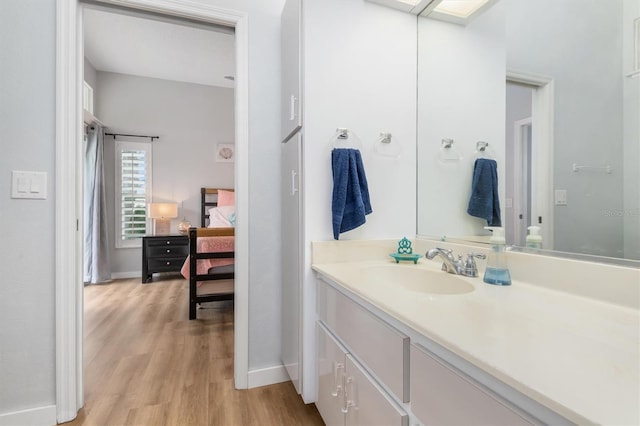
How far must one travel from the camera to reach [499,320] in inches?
26.5

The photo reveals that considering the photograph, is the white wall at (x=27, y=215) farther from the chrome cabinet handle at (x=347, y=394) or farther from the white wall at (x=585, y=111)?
the white wall at (x=585, y=111)

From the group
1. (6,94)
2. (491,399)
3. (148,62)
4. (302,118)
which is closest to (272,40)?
(302,118)

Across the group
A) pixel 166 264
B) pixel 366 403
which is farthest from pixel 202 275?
pixel 366 403

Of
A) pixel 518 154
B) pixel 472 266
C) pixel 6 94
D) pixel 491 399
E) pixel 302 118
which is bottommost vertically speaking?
pixel 491 399

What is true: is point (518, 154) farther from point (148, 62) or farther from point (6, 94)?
point (148, 62)

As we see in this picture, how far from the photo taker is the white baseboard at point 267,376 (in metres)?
1.70

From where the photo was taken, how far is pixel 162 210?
4293 mm

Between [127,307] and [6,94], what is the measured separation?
236 centimetres

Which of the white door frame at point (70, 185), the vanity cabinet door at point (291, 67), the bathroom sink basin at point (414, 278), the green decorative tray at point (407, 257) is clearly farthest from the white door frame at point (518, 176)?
the white door frame at point (70, 185)

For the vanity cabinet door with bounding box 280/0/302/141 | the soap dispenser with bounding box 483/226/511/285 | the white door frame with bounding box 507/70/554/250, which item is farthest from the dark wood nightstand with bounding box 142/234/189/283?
the white door frame with bounding box 507/70/554/250

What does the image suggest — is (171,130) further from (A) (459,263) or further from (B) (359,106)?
(A) (459,263)

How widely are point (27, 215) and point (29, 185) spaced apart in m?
0.14

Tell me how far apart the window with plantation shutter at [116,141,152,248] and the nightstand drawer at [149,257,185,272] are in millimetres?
586

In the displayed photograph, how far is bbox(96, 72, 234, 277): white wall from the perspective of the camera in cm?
440
